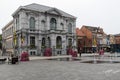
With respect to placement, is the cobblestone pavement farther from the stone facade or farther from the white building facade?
the stone facade

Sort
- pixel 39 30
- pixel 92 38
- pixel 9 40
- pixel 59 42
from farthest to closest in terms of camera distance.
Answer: pixel 92 38, pixel 9 40, pixel 59 42, pixel 39 30

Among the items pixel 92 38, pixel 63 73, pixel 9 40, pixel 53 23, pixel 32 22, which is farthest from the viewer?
pixel 92 38

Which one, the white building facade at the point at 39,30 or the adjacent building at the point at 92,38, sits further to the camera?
the adjacent building at the point at 92,38

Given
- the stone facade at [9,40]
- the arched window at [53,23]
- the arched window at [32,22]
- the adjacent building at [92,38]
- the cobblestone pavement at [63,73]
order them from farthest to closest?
the adjacent building at [92,38] < the stone facade at [9,40] < the arched window at [53,23] < the arched window at [32,22] < the cobblestone pavement at [63,73]

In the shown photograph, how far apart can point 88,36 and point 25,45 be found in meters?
33.1

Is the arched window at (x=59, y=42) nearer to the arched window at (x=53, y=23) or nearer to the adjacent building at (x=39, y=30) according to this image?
the adjacent building at (x=39, y=30)

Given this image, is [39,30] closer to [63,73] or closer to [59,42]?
[59,42]

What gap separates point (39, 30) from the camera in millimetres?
45250

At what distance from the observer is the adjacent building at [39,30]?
4269cm

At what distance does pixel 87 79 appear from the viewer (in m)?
11.0

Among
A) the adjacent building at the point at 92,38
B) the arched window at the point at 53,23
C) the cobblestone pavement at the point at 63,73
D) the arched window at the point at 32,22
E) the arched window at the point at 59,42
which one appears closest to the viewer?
the cobblestone pavement at the point at 63,73

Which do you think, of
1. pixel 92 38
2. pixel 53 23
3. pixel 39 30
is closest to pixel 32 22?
pixel 39 30

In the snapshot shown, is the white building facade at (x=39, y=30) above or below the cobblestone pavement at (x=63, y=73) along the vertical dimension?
above

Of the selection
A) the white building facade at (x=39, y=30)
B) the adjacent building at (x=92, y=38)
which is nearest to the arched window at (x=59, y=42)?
the white building facade at (x=39, y=30)
